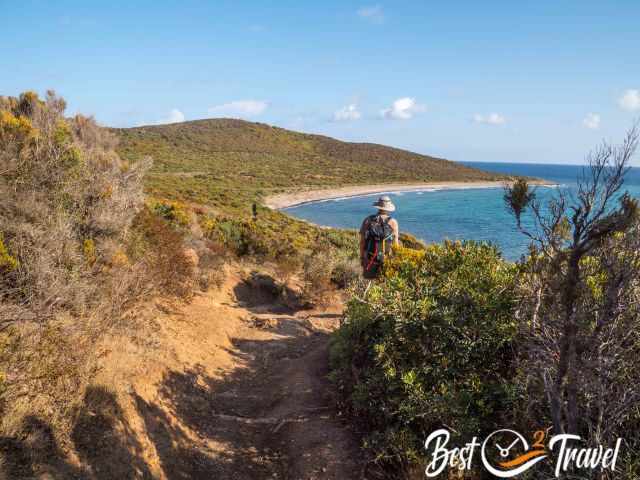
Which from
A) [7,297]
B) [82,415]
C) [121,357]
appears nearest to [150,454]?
[82,415]

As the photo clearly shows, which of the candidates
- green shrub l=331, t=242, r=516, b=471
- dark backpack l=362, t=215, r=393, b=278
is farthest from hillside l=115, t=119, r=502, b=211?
green shrub l=331, t=242, r=516, b=471

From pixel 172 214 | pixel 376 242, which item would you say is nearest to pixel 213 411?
pixel 376 242

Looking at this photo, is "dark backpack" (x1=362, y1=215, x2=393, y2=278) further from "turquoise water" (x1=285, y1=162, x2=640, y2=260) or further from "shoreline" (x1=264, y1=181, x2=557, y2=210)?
"shoreline" (x1=264, y1=181, x2=557, y2=210)

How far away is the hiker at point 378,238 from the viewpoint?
7398 mm

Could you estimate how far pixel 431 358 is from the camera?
14.2ft

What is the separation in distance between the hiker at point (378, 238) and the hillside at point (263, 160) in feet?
129

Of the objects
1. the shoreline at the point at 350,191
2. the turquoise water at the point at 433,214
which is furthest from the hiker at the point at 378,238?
the shoreline at the point at 350,191

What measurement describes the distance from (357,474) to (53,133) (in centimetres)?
826

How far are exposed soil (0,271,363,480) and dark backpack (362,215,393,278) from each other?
167cm

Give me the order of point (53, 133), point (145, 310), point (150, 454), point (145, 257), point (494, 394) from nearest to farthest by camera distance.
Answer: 1. point (494, 394)
2. point (150, 454)
3. point (145, 310)
4. point (145, 257)
5. point (53, 133)

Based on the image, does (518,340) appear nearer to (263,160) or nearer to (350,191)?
(350,191)

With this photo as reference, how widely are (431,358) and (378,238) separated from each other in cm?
334

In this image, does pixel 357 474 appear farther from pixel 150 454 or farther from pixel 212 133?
pixel 212 133

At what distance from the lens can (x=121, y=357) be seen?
5250mm
